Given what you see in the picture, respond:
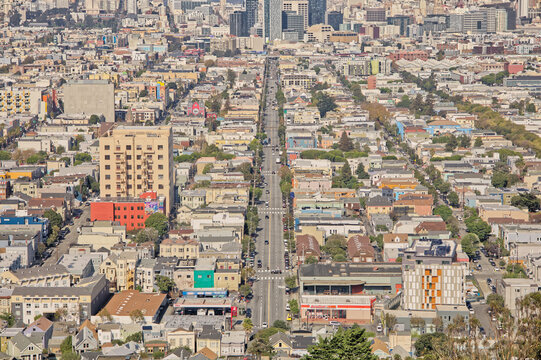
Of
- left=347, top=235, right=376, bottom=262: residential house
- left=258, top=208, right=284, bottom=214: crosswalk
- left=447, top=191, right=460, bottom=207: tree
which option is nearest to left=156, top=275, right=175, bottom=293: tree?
left=347, top=235, right=376, bottom=262: residential house

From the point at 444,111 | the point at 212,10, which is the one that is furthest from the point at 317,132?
the point at 212,10

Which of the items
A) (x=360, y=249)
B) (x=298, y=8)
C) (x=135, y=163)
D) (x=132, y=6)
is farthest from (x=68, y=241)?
(x=132, y=6)

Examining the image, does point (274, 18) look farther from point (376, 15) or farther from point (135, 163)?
point (135, 163)

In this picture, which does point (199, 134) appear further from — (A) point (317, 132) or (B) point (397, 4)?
(B) point (397, 4)

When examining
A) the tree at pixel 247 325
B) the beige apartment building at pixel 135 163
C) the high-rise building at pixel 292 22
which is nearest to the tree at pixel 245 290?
the tree at pixel 247 325

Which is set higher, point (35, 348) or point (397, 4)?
point (397, 4)

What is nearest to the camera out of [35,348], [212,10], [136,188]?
[35,348]

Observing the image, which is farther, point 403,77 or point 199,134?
point 403,77
